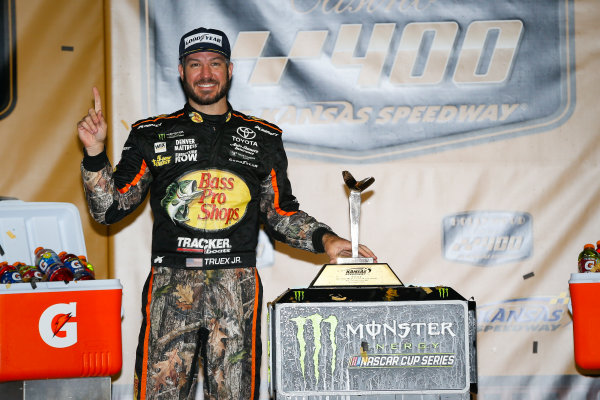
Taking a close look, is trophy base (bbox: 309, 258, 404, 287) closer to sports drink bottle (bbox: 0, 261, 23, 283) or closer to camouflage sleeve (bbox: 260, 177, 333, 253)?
camouflage sleeve (bbox: 260, 177, 333, 253)

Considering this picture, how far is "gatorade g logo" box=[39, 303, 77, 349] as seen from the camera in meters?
2.48

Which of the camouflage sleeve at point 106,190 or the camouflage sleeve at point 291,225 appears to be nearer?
the camouflage sleeve at point 106,190

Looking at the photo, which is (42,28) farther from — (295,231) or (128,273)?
(295,231)

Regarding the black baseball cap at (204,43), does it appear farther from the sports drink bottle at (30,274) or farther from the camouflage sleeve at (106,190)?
the sports drink bottle at (30,274)

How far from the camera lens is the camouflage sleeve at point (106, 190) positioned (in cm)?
242

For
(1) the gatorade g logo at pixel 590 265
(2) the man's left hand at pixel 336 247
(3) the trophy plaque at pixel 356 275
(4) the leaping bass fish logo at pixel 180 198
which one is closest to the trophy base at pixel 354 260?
(3) the trophy plaque at pixel 356 275

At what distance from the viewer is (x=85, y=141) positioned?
2.39 meters

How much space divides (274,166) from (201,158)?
30 centimetres

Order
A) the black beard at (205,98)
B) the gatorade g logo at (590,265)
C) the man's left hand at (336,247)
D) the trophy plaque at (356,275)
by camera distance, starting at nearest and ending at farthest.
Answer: the trophy plaque at (356,275), the man's left hand at (336,247), the black beard at (205,98), the gatorade g logo at (590,265)

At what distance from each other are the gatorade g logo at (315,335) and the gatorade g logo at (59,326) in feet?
3.93

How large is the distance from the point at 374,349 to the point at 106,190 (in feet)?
4.15

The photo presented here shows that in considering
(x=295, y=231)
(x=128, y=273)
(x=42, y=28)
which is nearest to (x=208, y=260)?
(x=295, y=231)

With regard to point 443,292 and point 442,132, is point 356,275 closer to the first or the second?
point 443,292

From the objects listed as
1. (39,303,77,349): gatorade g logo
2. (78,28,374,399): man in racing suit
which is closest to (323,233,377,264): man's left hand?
(78,28,374,399): man in racing suit
